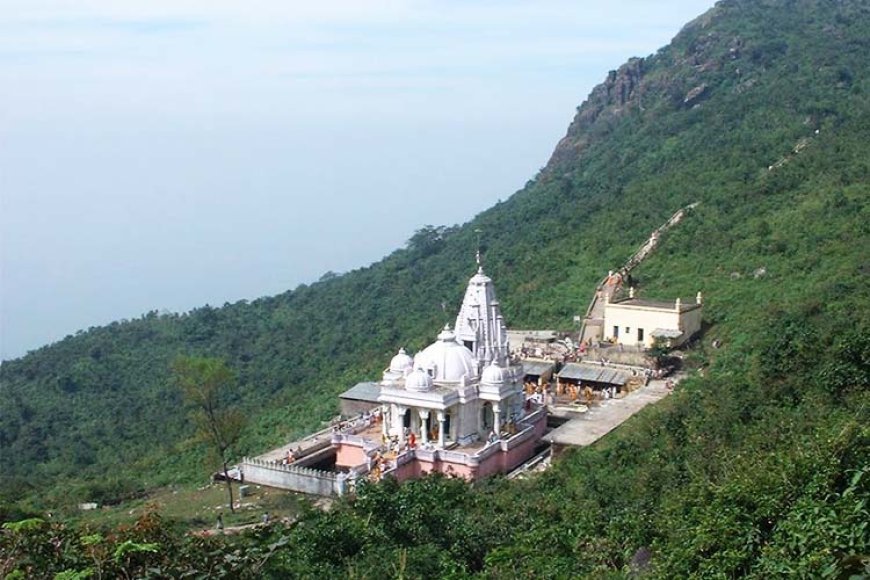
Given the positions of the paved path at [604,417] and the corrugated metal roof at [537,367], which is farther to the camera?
the corrugated metal roof at [537,367]

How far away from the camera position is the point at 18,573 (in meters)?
10.7

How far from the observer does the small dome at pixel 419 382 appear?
94.9 ft

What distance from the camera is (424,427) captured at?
95.3 ft

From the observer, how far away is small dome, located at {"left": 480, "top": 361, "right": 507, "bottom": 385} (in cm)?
2972

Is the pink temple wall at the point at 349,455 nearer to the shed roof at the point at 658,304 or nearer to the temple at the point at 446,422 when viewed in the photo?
the temple at the point at 446,422

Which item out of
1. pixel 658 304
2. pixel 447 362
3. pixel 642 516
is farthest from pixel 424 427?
pixel 658 304

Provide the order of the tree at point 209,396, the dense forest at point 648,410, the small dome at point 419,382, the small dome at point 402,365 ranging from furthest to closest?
1. the small dome at point 402,365
2. the small dome at point 419,382
3. the tree at point 209,396
4. the dense forest at point 648,410

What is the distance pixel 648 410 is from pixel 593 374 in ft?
18.9

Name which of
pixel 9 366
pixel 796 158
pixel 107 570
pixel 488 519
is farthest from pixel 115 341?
pixel 107 570

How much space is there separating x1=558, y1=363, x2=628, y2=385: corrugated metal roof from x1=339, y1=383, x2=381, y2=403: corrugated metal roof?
698 cm

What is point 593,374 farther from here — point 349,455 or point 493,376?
point 349,455

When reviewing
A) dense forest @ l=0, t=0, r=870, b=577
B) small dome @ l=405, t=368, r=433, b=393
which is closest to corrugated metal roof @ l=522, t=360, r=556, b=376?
dense forest @ l=0, t=0, r=870, b=577

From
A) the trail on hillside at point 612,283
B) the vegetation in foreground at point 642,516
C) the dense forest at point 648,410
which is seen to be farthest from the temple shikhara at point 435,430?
the trail on hillside at point 612,283

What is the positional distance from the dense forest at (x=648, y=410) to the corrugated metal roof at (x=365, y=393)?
8.04 feet
